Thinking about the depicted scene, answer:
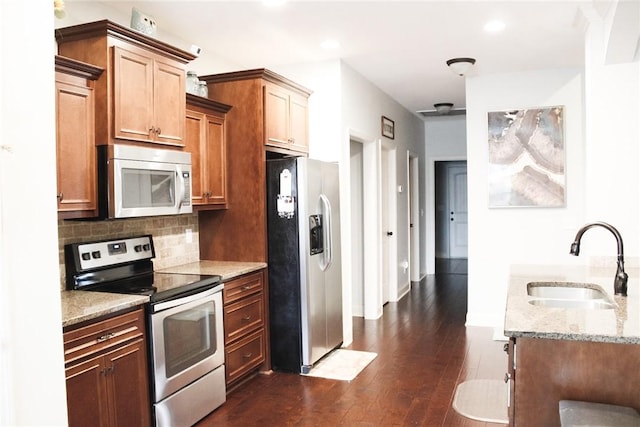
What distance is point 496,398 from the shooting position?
3.50 metres

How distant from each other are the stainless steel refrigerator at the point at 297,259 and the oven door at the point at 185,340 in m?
0.74

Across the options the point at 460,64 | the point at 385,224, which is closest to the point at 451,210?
the point at 385,224

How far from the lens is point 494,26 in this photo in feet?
13.0

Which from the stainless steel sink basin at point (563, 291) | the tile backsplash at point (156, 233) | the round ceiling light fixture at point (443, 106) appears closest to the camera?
the stainless steel sink basin at point (563, 291)

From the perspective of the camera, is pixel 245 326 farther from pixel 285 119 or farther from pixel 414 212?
pixel 414 212

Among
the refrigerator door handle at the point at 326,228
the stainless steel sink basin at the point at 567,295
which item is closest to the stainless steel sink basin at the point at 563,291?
the stainless steel sink basin at the point at 567,295

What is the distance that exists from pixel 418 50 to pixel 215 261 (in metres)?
2.48

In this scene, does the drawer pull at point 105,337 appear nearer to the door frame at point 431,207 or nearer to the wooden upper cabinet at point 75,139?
the wooden upper cabinet at point 75,139

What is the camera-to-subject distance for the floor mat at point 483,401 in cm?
320

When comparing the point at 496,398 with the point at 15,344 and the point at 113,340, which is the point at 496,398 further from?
the point at 15,344

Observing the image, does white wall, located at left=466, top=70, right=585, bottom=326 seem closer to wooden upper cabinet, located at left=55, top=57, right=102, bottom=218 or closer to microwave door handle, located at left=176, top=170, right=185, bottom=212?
microwave door handle, located at left=176, top=170, right=185, bottom=212

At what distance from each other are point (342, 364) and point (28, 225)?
3.33 m

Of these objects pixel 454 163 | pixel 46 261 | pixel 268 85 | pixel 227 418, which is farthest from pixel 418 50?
pixel 454 163

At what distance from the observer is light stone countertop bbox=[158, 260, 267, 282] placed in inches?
142
